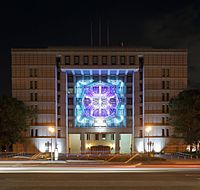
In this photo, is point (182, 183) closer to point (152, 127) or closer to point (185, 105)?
point (185, 105)

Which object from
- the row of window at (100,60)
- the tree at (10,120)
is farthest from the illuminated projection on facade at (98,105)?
the tree at (10,120)

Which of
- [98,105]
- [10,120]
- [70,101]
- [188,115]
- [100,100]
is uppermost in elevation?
[100,100]

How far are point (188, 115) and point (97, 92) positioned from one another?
90.2 feet

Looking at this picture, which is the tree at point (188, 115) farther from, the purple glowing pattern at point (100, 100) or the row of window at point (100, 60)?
the purple glowing pattern at point (100, 100)

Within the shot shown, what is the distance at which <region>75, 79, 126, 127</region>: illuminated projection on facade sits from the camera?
102750 millimetres

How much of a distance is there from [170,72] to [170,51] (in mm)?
5163

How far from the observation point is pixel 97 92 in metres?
103

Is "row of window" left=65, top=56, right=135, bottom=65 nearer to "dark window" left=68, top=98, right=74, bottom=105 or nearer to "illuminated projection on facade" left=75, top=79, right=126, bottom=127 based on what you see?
"illuminated projection on facade" left=75, top=79, right=126, bottom=127

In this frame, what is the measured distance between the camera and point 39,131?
99938mm

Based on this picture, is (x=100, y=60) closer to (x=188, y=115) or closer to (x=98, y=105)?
(x=98, y=105)

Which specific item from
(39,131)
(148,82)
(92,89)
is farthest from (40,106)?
(148,82)

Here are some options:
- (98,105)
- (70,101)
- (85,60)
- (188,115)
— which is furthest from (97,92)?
(188,115)

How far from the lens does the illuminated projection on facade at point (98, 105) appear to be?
337ft

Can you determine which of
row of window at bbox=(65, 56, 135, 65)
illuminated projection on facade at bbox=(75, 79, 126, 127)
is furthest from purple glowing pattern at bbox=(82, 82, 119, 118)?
row of window at bbox=(65, 56, 135, 65)
